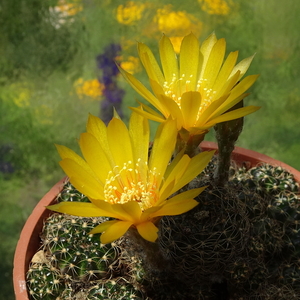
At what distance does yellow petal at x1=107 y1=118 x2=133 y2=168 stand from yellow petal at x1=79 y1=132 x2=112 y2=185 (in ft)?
0.05

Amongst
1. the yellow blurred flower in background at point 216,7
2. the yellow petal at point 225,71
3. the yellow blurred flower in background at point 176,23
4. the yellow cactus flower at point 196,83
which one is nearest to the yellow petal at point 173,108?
the yellow cactus flower at point 196,83

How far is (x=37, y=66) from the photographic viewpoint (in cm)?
169

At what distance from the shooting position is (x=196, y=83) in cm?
78

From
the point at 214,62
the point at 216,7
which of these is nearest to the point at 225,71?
the point at 214,62

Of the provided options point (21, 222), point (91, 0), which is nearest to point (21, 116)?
point (21, 222)

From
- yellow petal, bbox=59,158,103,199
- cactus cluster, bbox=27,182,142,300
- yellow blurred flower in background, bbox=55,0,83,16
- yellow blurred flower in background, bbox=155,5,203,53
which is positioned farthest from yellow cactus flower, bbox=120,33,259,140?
yellow blurred flower in background, bbox=55,0,83,16

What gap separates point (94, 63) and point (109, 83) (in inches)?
4.1

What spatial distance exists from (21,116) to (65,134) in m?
0.16

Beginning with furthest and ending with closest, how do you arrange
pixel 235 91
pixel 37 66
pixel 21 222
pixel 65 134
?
pixel 37 66 → pixel 65 134 → pixel 21 222 → pixel 235 91

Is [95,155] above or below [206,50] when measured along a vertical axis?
below

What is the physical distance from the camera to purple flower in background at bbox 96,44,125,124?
161 centimetres

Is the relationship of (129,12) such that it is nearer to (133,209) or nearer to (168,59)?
(168,59)

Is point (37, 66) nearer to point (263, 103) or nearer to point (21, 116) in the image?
point (21, 116)

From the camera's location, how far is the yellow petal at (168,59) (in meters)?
0.75
